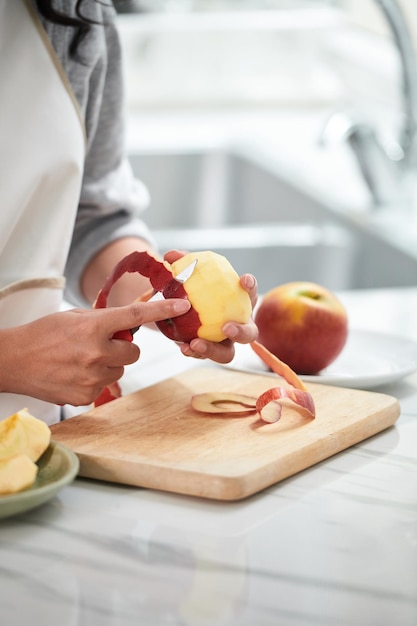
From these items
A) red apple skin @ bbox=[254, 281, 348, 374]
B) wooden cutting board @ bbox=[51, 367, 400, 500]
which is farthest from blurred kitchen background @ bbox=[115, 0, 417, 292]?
wooden cutting board @ bbox=[51, 367, 400, 500]

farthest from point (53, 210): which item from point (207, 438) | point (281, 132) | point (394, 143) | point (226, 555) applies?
point (281, 132)

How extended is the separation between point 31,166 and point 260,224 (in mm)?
1651

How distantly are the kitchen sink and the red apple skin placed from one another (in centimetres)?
85

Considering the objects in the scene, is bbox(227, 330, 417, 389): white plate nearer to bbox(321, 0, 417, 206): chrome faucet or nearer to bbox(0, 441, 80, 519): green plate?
bbox(0, 441, 80, 519): green plate

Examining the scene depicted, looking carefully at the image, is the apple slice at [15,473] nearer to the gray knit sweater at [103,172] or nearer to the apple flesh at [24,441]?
the apple flesh at [24,441]

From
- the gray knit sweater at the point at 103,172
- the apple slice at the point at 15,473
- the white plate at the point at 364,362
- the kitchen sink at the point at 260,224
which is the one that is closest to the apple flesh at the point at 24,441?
the apple slice at the point at 15,473

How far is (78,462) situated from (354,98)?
8.80 ft

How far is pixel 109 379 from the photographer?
96 centimetres

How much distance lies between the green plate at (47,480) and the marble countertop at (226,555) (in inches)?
1.1

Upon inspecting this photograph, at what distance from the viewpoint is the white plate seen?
1.14m

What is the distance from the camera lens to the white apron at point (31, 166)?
110 cm

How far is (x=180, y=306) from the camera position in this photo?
0.92 meters

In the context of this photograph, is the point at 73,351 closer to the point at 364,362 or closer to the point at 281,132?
the point at 364,362

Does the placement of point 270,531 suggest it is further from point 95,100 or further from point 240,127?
point 240,127
